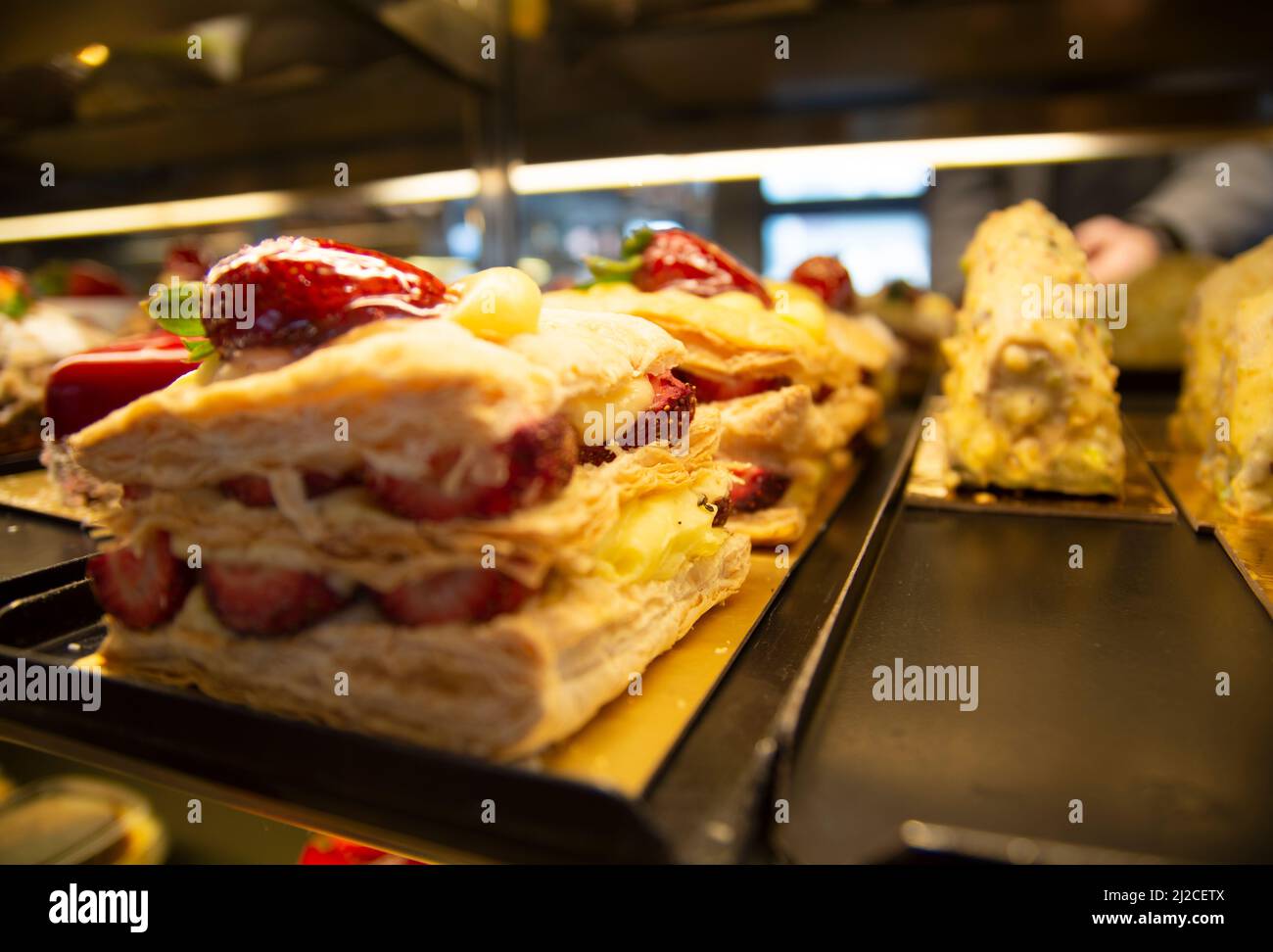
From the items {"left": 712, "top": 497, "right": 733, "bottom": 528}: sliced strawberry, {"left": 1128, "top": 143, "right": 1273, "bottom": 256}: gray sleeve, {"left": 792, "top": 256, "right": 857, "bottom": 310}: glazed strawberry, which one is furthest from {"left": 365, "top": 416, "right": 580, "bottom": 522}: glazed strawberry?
{"left": 1128, "top": 143, "right": 1273, "bottom": 256}: gray sleeve

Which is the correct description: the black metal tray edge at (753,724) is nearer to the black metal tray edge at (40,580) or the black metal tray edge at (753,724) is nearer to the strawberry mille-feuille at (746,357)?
the strawberry mille-feuille at (746,357)

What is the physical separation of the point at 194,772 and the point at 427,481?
559 mm

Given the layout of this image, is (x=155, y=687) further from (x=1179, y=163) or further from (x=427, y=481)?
Result: (x=1179, y=163)

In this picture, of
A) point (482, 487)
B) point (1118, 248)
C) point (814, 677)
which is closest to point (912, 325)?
point (1118, 248)

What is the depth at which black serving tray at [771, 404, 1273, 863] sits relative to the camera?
3.93 feet

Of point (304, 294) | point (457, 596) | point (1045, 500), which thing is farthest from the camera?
point (1045, 500)

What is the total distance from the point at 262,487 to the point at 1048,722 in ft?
4.30

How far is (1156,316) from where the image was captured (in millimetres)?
4633

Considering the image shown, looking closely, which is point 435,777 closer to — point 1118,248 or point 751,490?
point 751,490

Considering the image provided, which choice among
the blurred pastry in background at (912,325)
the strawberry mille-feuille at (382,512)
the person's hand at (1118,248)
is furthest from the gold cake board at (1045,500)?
the person's hand at (1118,248)

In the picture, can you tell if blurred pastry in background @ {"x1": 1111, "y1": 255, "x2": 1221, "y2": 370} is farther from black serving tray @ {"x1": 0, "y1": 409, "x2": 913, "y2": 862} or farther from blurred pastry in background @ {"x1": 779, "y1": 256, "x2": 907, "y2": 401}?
black serving tray @ {"x1": 0, "y1": 409, "x2": 913, "y2": 862}

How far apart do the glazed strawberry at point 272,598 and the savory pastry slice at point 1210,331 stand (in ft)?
9.02

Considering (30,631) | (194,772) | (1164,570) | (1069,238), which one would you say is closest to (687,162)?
(1069,238)

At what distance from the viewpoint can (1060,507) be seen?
270cm
